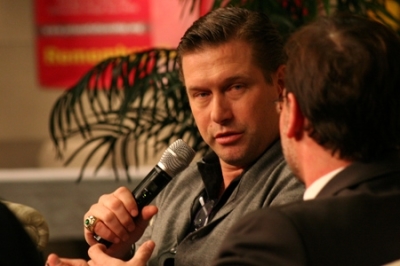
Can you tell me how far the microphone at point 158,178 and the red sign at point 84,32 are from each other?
10.5 feet

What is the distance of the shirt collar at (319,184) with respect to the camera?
1.43m

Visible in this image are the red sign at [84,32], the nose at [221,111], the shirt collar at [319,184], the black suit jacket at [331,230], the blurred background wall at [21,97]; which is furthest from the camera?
the blurred background wall at [21,97]

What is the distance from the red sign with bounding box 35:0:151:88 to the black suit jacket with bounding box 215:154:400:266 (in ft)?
12.3

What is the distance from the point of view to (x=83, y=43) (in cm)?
525

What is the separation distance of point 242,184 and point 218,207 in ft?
0.32

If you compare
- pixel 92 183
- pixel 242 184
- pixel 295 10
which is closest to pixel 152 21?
pixel 92 183

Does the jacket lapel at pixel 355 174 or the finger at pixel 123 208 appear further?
the finger at pixel 123 208

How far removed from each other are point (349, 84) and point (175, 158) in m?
0.63

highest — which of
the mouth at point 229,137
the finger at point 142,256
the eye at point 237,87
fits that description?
the eye at point 237,87

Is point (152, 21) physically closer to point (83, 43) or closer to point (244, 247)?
point (83, 43)

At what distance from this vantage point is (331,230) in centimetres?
133

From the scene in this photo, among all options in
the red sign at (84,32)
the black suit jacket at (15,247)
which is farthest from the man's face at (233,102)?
the red sign at (84,32)

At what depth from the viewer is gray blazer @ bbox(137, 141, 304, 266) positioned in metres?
1.89

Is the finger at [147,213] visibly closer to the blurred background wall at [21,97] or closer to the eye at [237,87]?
the eye at [237,87]
